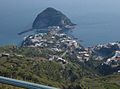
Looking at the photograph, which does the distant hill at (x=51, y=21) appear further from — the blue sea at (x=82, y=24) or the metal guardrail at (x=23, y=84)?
the metal guardrail at (x=23, y=84)

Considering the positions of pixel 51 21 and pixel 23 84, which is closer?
pixel 23 84

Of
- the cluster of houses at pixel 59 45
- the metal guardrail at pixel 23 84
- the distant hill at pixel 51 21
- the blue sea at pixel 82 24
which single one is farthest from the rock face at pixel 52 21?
the metal guardrail at pixel 23 84

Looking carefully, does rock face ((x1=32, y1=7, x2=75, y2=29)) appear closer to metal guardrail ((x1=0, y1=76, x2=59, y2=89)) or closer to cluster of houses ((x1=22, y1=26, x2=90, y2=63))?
cluster of houses ((x1=22, y1=26, x2=90, y2=63))

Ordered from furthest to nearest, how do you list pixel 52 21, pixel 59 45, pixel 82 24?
pixel 82 24
pixel 52 21
pixel 59 45

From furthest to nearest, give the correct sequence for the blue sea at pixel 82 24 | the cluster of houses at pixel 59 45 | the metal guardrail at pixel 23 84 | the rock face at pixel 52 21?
the rock face at pixel 52 21 < the blue sea at pixel 82 24 < the cluster of houses at pixel 59 45 < the metal guardrail at pixel 23 84

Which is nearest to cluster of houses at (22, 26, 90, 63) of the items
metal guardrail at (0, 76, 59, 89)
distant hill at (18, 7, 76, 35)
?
distant hill at (18, 7, 76, 35)

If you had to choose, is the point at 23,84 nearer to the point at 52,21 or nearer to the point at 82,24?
the point at 52,21

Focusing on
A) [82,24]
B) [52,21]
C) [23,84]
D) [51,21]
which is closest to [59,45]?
[52,21]

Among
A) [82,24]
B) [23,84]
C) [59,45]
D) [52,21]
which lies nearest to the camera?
[23,84]

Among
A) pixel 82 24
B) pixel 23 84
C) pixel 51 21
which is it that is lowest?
pixel 82 24

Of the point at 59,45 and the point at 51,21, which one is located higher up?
the point at 51,21
